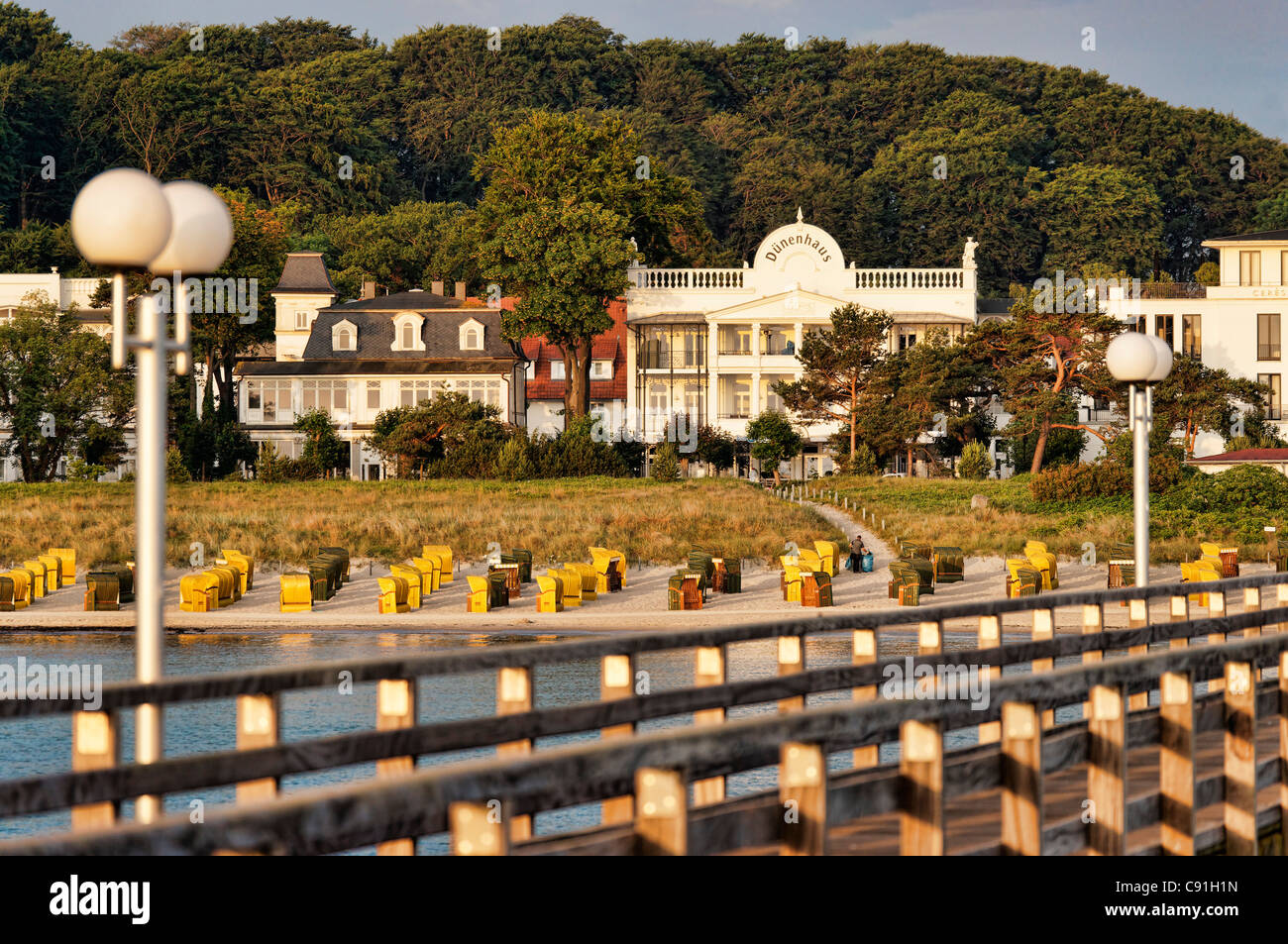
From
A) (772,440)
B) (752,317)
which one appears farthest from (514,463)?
(752,317)

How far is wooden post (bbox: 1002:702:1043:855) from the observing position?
7469mm

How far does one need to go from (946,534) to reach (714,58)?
11385cm

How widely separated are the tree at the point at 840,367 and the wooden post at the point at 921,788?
6466cm

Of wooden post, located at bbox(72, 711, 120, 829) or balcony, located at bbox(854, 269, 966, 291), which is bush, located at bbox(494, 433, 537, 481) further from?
wooden post, located at bbox(72, 711, 120, 829)

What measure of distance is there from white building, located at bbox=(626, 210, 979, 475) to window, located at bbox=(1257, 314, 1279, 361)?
48.0ft

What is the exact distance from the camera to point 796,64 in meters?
155

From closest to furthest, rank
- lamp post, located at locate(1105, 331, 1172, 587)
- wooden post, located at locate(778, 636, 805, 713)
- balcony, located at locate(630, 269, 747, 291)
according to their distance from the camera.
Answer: wooden post, located at locate(778, 636, 805, 713) → lamp post, located at locate(1105, 331, 1172, 587) → balcony, located at locate(630, 269, 747, 291)

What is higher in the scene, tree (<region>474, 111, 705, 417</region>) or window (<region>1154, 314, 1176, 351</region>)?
tree (<region>474, 111, 705, 417</region>)

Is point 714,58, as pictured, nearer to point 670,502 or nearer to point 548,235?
point 548,235

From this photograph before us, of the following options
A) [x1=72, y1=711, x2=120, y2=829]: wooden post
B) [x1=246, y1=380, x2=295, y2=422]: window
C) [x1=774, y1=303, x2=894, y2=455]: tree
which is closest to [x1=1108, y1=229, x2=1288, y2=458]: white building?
[x1=774, y1=303, x2=894, y2=455]: tree

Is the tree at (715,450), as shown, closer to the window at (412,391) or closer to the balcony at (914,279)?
the balcony at (914,279)

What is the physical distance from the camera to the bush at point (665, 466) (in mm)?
67562

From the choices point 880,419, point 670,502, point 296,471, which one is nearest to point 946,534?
point 670,502

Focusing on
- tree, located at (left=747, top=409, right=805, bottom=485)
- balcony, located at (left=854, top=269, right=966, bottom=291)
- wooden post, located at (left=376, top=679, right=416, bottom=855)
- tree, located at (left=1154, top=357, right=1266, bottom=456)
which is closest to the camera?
wooden post, located at (left=376, top=679, right=416, bottom=855)
